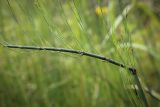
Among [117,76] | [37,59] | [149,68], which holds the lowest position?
[117,76]

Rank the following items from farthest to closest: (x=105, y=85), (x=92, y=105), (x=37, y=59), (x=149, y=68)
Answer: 1. (x=149, y=68)
2. (x=37, y=59)
3. (x=92, y=105)
4. (x=105, y=85)

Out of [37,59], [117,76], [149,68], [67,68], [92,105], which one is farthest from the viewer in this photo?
[149,68]

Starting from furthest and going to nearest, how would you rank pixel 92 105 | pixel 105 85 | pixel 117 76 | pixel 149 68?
pixel 149 68
pixel 92 105
pixel 105 85
pixel 117 76

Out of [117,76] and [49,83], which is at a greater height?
[49,83]

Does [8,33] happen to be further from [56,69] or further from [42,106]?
[42,106]

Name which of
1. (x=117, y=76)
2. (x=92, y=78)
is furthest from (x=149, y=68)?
(x=117, y=76)

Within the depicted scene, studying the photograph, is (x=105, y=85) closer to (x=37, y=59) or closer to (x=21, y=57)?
(x=37, y=59)

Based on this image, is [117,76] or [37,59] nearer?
[117,76]

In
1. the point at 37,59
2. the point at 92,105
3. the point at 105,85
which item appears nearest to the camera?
the point at 105,85

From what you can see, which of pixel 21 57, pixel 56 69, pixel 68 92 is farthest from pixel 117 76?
pixel 21 57
